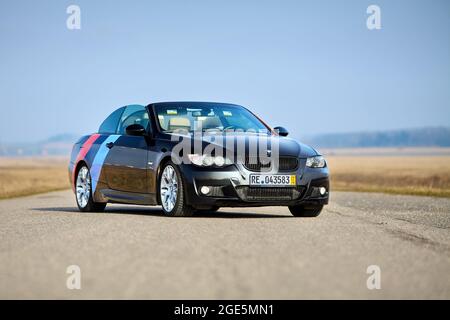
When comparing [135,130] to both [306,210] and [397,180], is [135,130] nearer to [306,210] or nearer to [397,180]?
[306,210]

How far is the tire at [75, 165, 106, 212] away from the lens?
14078mm

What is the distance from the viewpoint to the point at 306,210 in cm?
1235

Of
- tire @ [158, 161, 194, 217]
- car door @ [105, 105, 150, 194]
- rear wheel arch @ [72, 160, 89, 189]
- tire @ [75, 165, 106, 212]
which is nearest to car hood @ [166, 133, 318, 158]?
tire @ [158, 161, 194, 217]

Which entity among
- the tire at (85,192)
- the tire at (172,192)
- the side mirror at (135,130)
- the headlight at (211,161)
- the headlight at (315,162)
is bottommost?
the tire at (85,192)

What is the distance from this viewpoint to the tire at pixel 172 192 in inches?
448

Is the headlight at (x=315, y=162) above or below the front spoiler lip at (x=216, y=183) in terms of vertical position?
above

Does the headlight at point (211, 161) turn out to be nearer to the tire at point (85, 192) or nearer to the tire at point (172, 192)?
the tire at point (172, 192)

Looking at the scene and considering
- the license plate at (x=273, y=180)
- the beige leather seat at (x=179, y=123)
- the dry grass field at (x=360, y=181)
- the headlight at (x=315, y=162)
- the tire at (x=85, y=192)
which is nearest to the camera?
the license plate at (x=273, y=180)

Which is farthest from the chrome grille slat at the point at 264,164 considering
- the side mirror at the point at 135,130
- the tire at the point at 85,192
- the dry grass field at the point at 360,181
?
the dry grass field at the point at 360,181

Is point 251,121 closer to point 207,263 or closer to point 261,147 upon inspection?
point 261,147

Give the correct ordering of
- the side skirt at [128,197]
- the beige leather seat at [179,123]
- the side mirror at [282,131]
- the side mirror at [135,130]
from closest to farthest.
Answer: the side skirt at [128,197] < the side mirror at [135,130] < the beige leather seat at [179,123] < the side mirror at [282,131]

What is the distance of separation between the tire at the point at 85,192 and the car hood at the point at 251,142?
2.64m

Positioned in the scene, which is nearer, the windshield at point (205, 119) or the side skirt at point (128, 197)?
the side skirt at point (128, 197)
